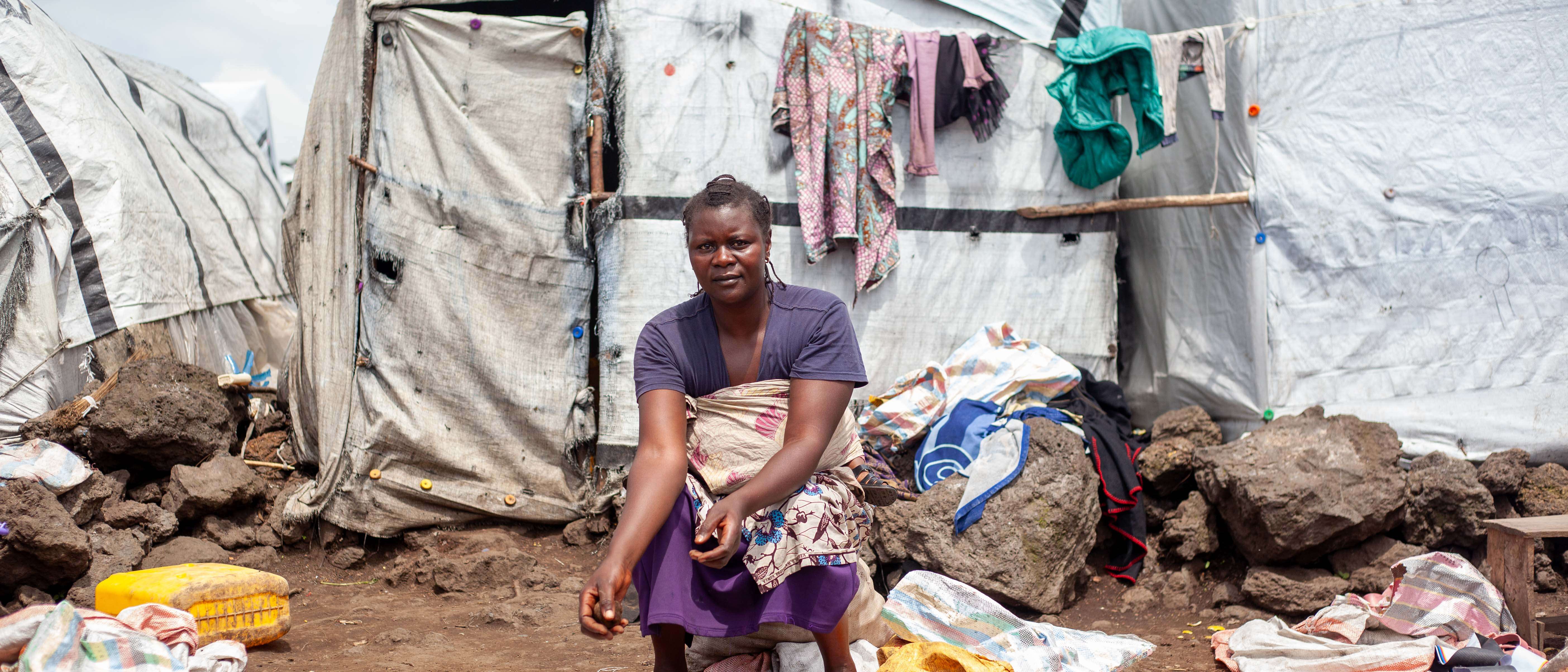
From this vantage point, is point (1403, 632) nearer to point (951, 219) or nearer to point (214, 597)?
point (951, 219)

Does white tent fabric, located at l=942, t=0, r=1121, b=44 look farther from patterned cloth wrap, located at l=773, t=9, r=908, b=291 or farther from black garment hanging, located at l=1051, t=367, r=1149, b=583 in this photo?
black garment hanging, located at l=1051, t=367, r=1149, b=583

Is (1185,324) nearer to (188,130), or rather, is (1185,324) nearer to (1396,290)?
(1396,290)

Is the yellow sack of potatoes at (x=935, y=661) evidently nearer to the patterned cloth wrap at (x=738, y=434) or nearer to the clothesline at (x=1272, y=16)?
the patterned cloth wrap at (x=738, y=434)

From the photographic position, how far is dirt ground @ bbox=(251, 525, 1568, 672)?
3480 mm

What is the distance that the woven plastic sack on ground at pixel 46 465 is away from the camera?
432 cm

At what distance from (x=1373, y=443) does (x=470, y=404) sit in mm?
4005

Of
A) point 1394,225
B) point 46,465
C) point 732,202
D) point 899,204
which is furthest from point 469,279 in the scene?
point 1394,225

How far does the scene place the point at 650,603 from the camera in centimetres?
239

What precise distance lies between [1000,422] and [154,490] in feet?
12.9

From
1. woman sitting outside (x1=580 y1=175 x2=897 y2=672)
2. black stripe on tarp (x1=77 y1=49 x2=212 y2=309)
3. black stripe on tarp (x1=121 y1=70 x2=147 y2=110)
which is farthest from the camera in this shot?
black stripe on tarp (x1=121 y1=70 x2=147 y2=110)

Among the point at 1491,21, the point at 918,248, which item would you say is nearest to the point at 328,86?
the point at 918,248

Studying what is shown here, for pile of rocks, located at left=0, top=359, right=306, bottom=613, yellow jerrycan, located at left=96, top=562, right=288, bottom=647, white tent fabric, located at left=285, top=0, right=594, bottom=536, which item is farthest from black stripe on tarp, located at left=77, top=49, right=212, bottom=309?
yellow jerrycan, located at left=96, top=562, right=288, bottom=647

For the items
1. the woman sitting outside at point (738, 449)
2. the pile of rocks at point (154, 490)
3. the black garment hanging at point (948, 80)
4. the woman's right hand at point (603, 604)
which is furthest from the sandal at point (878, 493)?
the pile of rocks at point (154, 490)

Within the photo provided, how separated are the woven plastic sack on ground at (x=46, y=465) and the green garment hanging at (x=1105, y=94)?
4.79m
